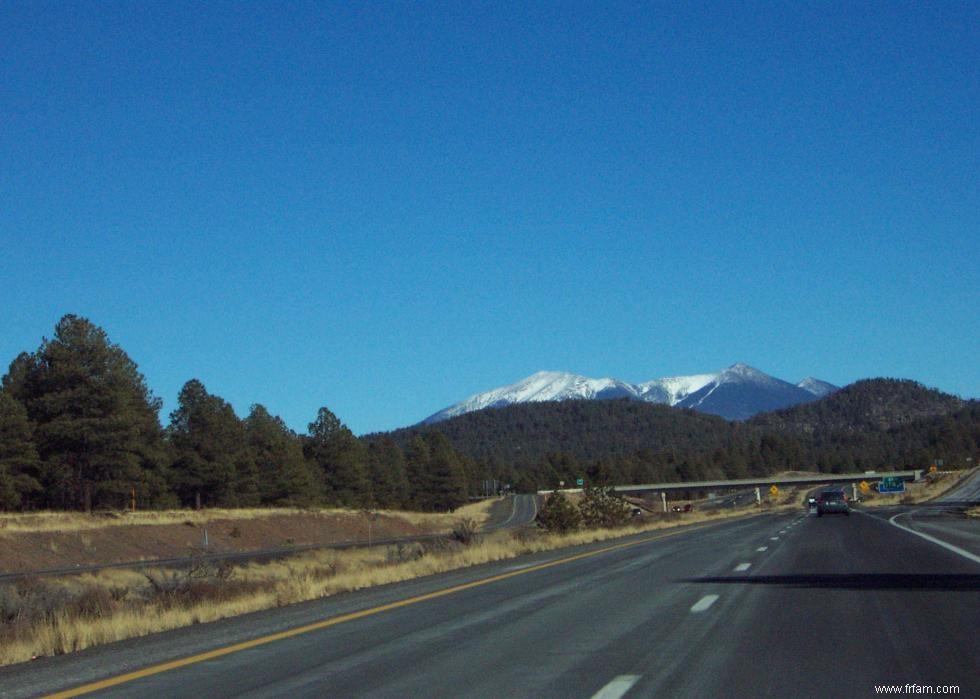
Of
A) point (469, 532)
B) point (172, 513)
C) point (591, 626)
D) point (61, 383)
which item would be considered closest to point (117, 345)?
point (61, 383)

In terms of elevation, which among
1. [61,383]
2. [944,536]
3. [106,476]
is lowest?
[944,536]

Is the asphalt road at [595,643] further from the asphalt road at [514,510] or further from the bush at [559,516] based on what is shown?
the asphalt road at [514,510]

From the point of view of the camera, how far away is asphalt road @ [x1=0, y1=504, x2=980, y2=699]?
8844 mm

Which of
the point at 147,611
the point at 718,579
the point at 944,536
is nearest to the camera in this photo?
the point at 147,611

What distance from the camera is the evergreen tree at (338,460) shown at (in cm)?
11575

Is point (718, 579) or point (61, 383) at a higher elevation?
point (61, 383)

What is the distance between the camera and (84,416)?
229 feet

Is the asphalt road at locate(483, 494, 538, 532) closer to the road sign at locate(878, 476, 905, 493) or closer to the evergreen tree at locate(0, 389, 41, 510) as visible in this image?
the road sign at locate(878, 476, 905, 493)

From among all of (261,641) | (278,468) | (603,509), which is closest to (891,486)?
(278,468)

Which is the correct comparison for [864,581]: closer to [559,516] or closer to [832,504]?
[559,516]

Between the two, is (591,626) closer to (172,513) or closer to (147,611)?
(147,611)

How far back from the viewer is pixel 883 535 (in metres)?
31.6

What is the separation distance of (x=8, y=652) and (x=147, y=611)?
356 cm

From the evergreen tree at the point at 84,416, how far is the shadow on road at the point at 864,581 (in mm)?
56772
